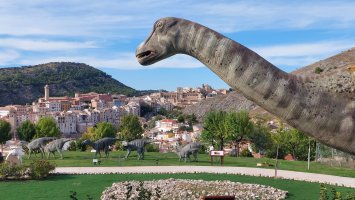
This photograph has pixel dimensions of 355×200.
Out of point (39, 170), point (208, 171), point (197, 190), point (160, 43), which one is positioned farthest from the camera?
point (208, 171)

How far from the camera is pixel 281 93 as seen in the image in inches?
155

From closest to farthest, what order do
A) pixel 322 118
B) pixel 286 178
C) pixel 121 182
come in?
pixel 322 118, pixel 121 182, pixel 286 178

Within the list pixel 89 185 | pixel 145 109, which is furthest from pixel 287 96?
pixel 145 109

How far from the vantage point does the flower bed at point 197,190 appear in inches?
608

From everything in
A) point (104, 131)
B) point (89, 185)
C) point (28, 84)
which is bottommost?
point (89, 185)

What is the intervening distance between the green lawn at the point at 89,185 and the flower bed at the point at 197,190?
61cm

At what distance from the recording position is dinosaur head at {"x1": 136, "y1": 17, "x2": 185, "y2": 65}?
4195mm

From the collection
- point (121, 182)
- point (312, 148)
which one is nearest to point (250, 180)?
point (121, 182)

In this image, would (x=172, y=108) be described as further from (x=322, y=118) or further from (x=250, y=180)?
(x=322, y=118)

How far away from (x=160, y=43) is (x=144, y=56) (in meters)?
0.20

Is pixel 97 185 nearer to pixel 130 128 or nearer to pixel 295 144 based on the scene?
pixel 295 144

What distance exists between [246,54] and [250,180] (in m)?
16.3

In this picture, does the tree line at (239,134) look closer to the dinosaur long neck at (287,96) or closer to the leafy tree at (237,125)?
the leafy tree at (237,125)

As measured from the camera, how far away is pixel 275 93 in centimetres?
393
